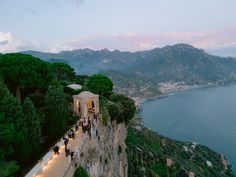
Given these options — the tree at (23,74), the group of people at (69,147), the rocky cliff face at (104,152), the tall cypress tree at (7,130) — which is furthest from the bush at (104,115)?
the tall cypress tree at (7,130)

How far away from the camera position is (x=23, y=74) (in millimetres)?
29328

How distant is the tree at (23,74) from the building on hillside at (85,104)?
3567mm

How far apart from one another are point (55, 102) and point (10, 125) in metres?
7.62

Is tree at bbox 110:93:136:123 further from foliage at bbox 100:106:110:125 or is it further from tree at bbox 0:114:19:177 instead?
tree at bbox 0:114:19:177

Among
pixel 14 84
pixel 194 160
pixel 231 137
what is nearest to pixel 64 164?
pixel 14 84

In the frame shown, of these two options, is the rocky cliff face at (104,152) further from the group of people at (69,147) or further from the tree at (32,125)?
the tree at (32,125)

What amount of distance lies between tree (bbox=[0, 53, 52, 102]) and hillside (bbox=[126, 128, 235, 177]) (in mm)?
18414

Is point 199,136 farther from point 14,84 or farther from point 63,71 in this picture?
point 14,84

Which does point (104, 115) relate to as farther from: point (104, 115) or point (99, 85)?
point (99, 85)

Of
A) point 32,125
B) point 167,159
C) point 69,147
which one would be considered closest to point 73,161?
point 69,147

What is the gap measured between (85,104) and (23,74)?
20.0ft

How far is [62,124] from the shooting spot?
24.6m

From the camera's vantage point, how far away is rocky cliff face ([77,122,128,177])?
2173 cm

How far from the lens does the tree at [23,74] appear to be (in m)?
29.2
